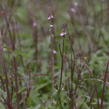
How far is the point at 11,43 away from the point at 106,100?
2.76 feet

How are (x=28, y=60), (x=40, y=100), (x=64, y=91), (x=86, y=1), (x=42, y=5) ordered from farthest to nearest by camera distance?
1. (x=42, y=5)
2. (x=86, y=1)
3. (x=28, y=60)
4. (x=40, y=100)
5. (x=64, y=91)

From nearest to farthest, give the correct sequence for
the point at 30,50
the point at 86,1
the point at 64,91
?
1. the point at 64,91
2. the point at 30,50
3. the point at 86,1

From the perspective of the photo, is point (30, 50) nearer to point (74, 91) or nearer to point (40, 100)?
point (40, 100)

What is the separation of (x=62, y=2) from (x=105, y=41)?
1.95 metres

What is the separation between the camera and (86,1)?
483cm

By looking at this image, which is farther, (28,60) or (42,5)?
(42,5)

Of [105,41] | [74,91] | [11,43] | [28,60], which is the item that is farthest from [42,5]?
[74,91]

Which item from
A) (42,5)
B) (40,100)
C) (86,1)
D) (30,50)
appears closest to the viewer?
(40,100)

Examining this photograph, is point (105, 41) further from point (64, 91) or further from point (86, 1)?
point (64, 91)

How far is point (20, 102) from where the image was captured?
275 centimetres

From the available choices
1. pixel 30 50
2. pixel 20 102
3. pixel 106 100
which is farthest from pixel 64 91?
pixel 30 50

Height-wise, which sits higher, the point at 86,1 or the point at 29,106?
the point at 86,1

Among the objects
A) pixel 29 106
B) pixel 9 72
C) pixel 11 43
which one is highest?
pixel 11 43

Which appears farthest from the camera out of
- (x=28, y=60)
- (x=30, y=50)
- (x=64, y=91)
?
(x=30, y=50)
